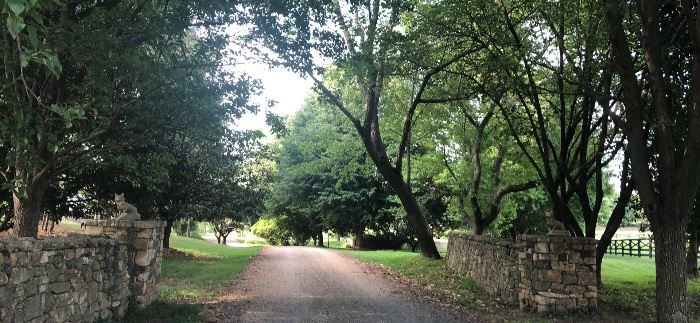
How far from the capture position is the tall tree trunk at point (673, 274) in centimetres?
804

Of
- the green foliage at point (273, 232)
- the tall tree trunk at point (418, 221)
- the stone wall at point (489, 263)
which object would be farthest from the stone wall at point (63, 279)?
the green foliage at point (273, 232)

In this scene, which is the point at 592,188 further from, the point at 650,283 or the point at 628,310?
the point at 628,310

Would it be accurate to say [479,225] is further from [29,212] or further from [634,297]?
[29,212]

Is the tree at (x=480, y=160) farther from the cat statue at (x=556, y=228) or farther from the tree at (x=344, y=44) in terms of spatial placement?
the cat statue at (x=556, y=228)

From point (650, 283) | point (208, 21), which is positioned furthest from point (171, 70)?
point (650, 283)

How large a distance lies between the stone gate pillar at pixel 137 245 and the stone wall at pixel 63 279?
0.37m

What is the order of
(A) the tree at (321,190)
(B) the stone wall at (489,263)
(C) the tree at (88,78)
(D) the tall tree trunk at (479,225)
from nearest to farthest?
(C) the tree at (88,78) < (B) the stone wall at (489,263) < (D) the tall tree trunk at (479,225) < (A) the tree at (321,190)

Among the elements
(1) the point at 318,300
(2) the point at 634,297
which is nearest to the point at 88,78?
(1) the point at 318,300

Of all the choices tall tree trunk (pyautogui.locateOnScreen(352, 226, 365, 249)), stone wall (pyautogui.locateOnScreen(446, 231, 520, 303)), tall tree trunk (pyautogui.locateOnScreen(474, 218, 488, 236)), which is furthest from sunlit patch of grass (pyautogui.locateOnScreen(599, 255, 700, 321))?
tall tree trunk (pyautogui.locateOnScreen(352, 226, 365, 249))

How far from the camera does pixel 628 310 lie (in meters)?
10.3

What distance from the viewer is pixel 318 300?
10.6 meters

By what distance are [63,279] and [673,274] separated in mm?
8202

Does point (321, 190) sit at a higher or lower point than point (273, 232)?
higher

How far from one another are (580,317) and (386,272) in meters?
7.66
